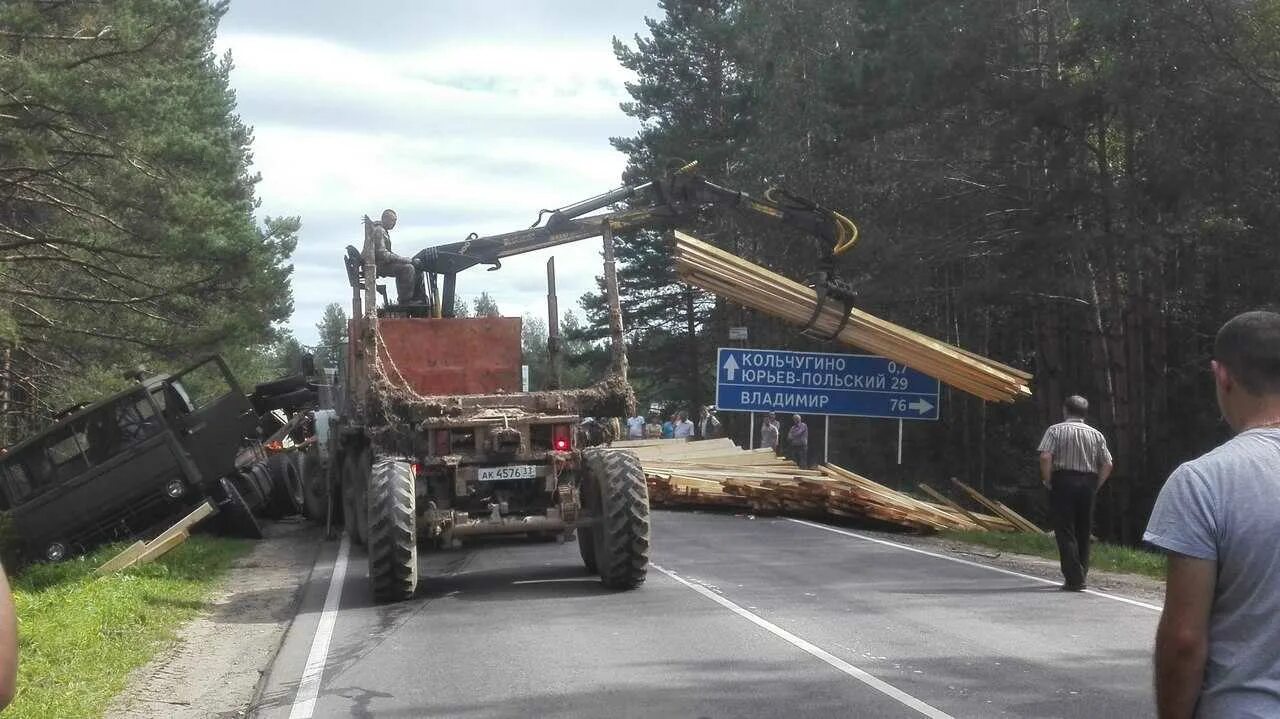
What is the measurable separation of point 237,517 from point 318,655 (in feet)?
36.5

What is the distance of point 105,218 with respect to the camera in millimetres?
23609

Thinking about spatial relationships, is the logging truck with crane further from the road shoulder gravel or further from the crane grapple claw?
the road shoulder gravel

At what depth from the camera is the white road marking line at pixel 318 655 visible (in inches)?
322

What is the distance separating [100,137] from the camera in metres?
21.7

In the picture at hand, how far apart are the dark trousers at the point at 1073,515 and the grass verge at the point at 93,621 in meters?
8.05

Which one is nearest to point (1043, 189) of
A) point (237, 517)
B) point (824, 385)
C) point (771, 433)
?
point (824, 385)

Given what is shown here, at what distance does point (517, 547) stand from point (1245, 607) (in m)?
14.2

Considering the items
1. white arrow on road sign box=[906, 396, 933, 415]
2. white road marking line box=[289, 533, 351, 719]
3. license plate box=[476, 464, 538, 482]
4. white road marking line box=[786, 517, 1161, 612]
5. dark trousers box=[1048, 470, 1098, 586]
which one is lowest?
white road marking line box=[289, 533, 351, 719]

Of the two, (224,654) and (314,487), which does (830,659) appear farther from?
(314,487)

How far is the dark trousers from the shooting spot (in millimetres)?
12547

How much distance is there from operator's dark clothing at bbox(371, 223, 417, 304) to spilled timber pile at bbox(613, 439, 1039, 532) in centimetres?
657

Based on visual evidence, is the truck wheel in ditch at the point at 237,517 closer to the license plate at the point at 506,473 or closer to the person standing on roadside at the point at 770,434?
the license plate at the point at 506,473

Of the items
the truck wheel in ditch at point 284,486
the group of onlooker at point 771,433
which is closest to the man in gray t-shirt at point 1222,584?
the truck wheel in ditch at point 284,486

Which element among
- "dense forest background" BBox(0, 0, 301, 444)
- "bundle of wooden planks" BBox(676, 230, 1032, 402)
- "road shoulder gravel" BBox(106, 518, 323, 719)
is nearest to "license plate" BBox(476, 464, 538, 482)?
"road shoulder gravel" BBox(106, 518, 323, 719)
